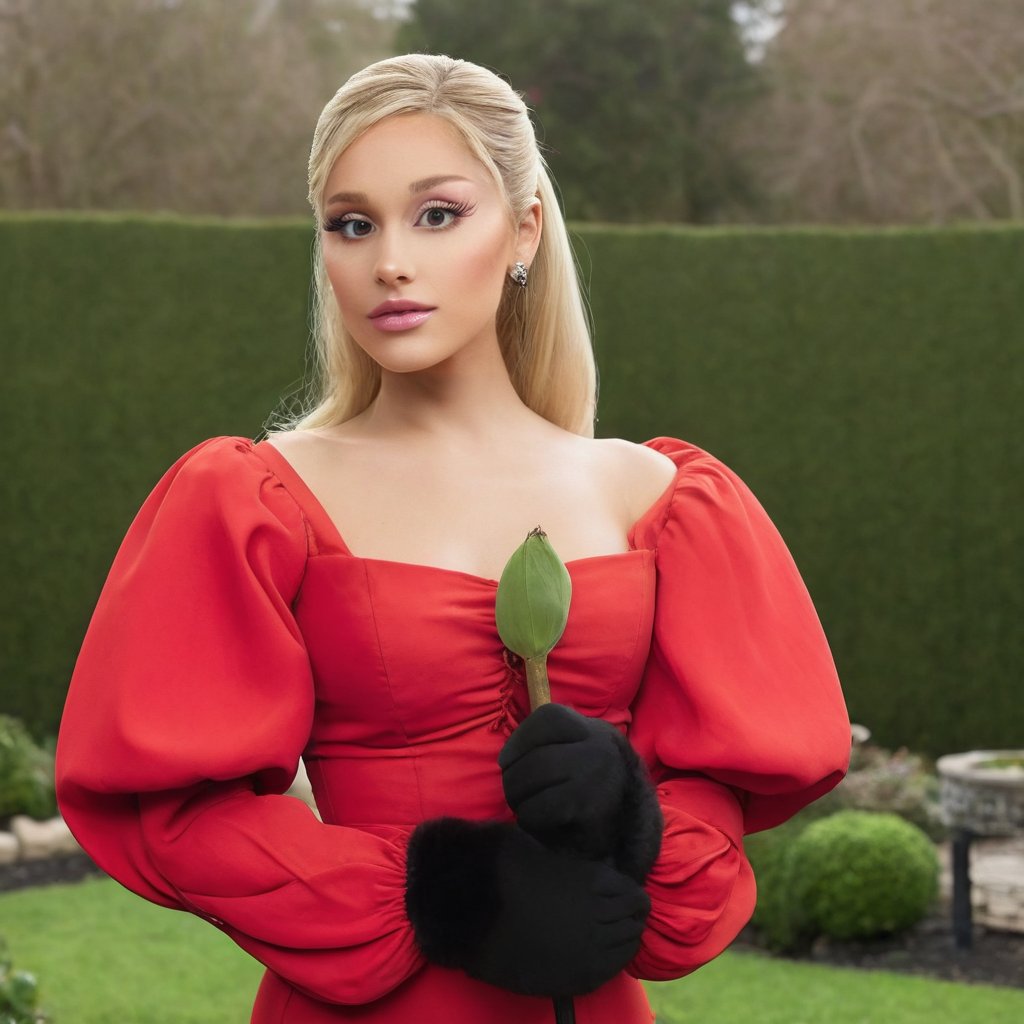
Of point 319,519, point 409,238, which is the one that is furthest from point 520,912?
point 409,238

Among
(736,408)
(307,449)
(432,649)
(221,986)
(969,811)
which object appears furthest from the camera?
(736,408)

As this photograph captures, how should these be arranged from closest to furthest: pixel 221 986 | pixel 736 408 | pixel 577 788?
1. pixel 577 788
2. pixel 221 986
3. pixel 736 408

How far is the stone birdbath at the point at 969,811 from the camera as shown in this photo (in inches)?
185

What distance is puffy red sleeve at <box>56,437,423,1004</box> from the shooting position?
4.57 feet

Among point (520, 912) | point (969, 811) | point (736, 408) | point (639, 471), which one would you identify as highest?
point (639, 471)

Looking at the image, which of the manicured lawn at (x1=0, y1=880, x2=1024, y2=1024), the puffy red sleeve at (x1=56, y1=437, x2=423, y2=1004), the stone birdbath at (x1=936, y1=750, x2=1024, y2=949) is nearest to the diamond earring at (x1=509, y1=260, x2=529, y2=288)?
the puffy red sleeve at (x1=56, y1=437, x2=423, y2=1004)

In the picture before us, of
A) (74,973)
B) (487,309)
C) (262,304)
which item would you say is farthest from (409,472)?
(262,304)

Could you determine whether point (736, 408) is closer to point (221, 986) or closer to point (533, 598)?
point (221, 986)

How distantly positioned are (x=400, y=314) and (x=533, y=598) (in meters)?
0.36

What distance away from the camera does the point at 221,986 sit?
4.60 m

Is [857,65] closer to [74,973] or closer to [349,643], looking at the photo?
[74,973]

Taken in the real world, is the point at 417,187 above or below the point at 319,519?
above

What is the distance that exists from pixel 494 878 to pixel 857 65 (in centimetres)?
1852

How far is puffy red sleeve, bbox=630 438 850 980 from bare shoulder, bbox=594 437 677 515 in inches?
1.7
